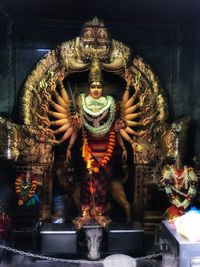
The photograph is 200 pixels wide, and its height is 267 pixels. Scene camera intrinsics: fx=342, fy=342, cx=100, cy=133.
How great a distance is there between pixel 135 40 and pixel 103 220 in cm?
331

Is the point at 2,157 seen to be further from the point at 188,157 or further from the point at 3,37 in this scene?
the point at 188,157

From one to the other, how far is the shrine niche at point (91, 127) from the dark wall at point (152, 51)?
1.36ft

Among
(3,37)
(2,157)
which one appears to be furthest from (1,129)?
(3,37)

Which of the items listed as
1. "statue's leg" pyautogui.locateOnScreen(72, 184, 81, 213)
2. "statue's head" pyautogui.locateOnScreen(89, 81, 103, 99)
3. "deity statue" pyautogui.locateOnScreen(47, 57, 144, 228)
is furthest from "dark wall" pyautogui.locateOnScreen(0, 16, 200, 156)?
"statue's leg" pyautogui.locateOnScreen(72, 184, 81, 213)

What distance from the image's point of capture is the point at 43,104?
586 centimetres

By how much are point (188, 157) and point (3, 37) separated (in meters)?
4.04

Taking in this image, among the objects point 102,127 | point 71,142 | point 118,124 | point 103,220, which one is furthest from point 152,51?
point 103,220

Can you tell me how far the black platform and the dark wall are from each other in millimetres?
1963

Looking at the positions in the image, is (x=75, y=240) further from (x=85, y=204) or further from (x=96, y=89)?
(x=96, y=89)

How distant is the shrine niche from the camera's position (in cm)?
565

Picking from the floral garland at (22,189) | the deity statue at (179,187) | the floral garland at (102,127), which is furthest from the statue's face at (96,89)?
the floral garland at (22,189)

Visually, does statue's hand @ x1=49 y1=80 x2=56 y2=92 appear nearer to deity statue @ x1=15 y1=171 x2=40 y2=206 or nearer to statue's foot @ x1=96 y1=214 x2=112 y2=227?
deity statue @ x1=15 y1=171 x2=40 y2=206

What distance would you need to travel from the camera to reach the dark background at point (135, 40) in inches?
231

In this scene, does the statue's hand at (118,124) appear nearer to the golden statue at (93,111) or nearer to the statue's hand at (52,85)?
the golden statue at (93,111)
